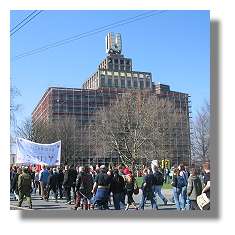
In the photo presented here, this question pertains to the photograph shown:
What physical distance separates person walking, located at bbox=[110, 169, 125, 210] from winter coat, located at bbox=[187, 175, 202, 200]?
1.98m

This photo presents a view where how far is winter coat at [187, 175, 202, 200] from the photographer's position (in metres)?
13.4

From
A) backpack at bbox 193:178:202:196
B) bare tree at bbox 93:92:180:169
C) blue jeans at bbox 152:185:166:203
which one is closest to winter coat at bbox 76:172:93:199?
blue jeans at bbox 152:185:166:203

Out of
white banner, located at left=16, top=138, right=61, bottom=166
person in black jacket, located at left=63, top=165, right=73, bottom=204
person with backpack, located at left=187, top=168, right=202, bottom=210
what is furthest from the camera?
person in black jacket, located at left=63, top=165, right=73, bottom=204

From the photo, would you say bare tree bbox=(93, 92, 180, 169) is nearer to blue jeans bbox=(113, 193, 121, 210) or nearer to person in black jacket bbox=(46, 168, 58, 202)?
person in black jacket bbox=(46, 168, 58, 202)

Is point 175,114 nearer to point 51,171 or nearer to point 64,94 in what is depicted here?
point 64,94

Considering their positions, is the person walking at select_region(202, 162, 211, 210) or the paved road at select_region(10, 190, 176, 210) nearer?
the person walking at select_region(202, 162, 211, 210)

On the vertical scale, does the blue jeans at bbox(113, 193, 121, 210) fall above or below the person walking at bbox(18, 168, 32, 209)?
below

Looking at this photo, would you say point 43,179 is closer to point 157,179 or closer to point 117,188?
point 117,188

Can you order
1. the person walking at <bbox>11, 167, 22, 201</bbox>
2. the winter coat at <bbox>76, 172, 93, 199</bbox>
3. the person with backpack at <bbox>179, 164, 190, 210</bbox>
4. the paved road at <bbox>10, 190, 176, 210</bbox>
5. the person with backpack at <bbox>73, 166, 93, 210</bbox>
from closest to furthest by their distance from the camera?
the paved road at <bbox>10, 190, 176, 210</bbox> < the person with backpack at <bbox>179, 164, 190, 210</bbox> < the person with backpack at <bbox>73, 166, 93, 210</bbox> < the person walking at <bbox>11, 167, 22, 201</bbox> < the winter coat at <bbox>76, 172, 93, 199</bbox>

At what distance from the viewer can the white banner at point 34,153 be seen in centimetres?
1367

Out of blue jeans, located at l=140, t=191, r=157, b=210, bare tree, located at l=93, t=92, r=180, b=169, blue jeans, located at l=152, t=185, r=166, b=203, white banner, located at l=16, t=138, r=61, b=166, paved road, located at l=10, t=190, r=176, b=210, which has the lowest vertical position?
paved road, located at l=10, t=190, r=176, b=210

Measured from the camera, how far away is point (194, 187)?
13500mm

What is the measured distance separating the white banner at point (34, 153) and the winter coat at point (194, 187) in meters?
3.45

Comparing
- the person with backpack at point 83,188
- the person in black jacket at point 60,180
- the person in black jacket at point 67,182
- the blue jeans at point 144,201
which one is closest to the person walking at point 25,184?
the person with backpack at point 83,188
